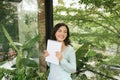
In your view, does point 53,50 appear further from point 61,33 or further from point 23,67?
point 23,67

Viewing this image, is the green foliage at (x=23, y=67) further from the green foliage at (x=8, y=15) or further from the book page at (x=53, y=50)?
the book page at (x=53, y=50)

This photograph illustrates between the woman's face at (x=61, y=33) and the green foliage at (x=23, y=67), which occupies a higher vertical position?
the woman's face at (x=61, y=33)

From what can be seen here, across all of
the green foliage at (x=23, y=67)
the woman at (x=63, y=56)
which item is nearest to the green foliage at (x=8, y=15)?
the green foliage at (x=23, y=67)

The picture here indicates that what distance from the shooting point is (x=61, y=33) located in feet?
8.90

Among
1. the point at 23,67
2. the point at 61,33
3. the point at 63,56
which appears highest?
the point at 61,33

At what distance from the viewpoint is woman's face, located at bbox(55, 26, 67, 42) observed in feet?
8.89

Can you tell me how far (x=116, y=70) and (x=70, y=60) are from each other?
1333mm

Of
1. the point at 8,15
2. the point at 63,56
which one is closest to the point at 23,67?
the point at 8,15

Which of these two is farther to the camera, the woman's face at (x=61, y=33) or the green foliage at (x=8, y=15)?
the green foliage at (x=8, y=15)

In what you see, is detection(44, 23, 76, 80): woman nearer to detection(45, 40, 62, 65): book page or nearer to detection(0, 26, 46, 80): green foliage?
detection(45, 40, 62, 65): book page

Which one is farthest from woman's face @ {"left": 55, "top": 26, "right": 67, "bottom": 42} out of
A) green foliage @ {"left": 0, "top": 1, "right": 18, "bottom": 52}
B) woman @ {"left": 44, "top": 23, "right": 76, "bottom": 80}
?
green foliage @ {"left": 0, "top": 1, "right": 18, "bottom": 52}

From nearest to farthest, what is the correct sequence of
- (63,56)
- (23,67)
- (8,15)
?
(63,56), (23,67), (8,15)

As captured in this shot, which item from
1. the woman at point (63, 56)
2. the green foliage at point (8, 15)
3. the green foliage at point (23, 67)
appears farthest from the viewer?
the green foliage at point (8, 15)

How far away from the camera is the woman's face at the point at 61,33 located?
271 centimetres
